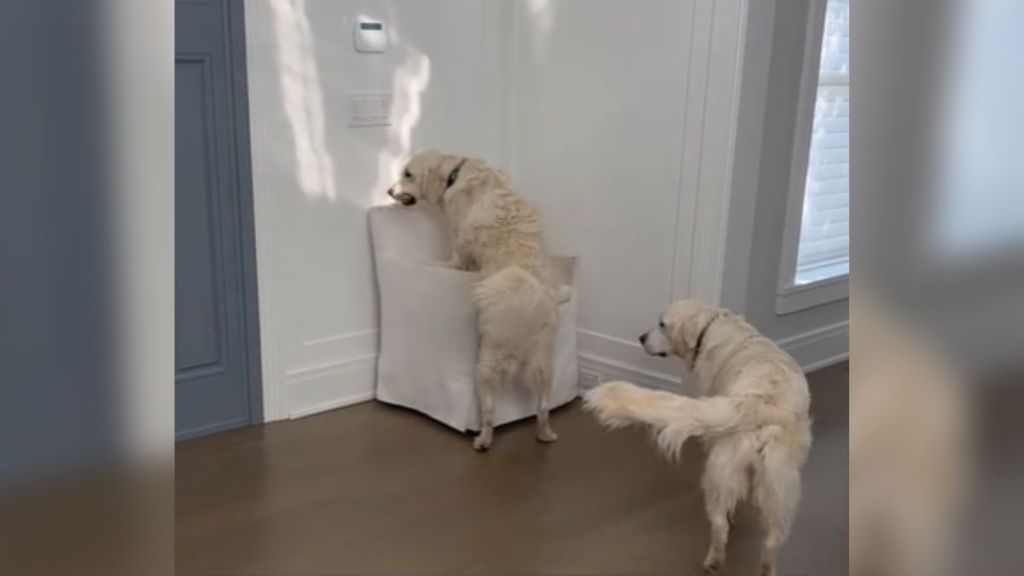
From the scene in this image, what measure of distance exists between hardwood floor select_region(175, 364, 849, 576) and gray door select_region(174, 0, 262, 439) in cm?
18

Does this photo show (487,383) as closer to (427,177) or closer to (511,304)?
(511,304)

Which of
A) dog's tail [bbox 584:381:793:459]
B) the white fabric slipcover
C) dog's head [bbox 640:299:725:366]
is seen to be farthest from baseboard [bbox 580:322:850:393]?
dog's tail [bbox 584:381:793:459]

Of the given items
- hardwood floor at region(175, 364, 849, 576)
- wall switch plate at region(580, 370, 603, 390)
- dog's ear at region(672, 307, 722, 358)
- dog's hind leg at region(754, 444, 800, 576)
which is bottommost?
hardwood floor at region(175, 364, 849, 576)

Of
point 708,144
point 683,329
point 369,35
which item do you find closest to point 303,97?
point 369,35

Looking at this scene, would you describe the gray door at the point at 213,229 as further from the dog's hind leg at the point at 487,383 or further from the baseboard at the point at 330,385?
the dog's hind leg at the point at 487,383

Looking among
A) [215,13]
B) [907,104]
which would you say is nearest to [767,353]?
[907,104]

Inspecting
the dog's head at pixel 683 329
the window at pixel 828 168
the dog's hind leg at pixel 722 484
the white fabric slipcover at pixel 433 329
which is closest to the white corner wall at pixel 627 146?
the white fabric slipcover at pixel 433 329

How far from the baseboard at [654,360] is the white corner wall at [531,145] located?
0.01 meters

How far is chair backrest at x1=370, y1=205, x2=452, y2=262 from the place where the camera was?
3.25 m

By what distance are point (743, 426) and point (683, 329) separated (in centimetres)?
57

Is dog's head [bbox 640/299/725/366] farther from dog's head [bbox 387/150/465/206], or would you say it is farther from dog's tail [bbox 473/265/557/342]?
dog's head [bbox 387/150/465/206]

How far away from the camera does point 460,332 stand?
3.01 m

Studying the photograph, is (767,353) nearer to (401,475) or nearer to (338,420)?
(401,475)

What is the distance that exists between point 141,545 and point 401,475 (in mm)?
2342
